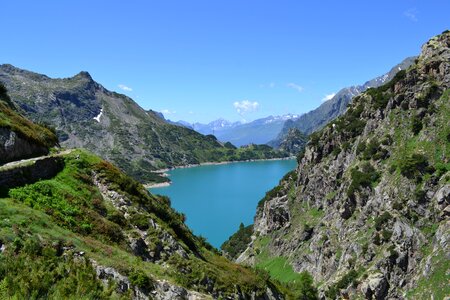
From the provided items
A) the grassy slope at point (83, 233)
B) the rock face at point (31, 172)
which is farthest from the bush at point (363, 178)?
the rock face at point (31, 172)

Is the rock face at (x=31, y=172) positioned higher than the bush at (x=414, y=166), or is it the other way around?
the rock face at (x=31, y=172)

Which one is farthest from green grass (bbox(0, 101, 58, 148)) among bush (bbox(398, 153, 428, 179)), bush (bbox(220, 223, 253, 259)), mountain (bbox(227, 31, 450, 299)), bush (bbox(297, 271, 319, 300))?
bush (bbox(220, 223, 253, 259))

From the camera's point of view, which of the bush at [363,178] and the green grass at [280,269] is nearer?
the bush at [363,178]

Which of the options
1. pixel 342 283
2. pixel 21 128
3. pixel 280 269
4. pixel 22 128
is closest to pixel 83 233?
pixel 21 128

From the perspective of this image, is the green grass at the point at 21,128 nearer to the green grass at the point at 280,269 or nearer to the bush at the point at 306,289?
the bush at the point at 306,289

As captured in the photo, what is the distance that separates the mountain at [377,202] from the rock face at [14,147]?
53992 millimetres

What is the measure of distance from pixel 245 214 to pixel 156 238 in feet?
497

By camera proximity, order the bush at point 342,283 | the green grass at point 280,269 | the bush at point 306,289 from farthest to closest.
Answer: the green grass at point 280,269 < the bush at point 342,283 < the bush at point 306,289

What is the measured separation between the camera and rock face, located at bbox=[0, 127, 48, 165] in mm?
32938

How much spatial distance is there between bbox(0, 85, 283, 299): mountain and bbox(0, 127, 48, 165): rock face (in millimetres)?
116

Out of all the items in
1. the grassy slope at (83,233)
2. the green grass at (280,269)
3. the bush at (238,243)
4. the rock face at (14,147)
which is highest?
the rock face at (14,147)

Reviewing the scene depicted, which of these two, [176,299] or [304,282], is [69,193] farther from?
[304,282]

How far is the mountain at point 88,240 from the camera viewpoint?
716 inches

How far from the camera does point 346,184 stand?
9038 cm
